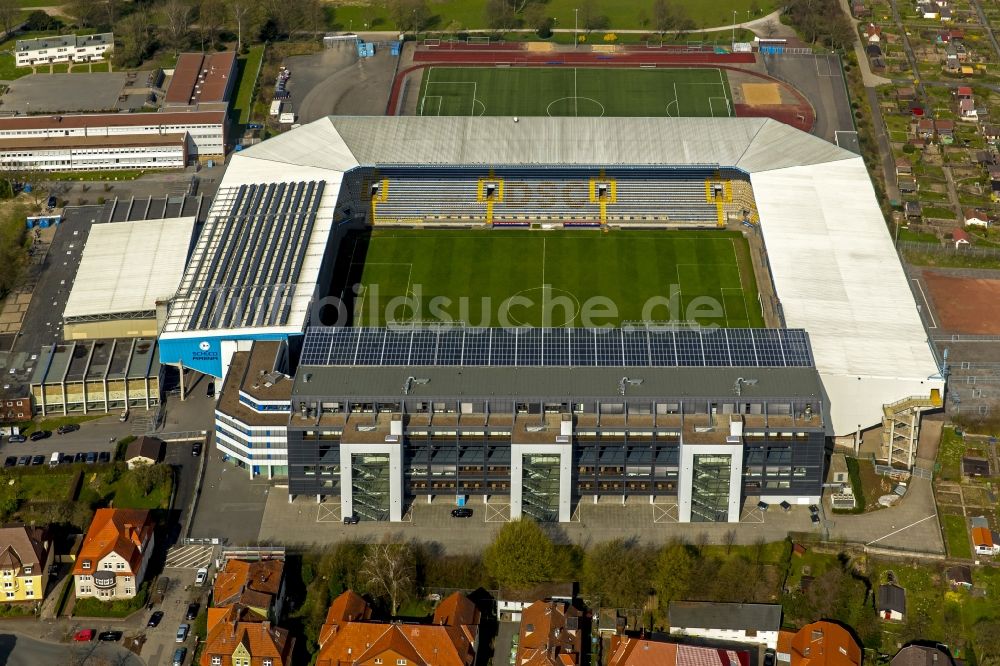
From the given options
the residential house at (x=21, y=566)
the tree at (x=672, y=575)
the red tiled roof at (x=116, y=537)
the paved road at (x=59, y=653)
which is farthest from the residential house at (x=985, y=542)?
the residential house at (x=21, y=566)

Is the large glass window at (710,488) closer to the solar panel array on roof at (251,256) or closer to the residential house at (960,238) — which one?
the solar panel array on roof at (251,256)

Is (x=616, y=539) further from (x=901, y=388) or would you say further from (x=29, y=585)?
(x=29, y=585)

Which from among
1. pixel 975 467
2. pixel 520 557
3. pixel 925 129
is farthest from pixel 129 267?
pixel 925 129

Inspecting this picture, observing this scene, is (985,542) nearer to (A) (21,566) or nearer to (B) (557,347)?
(B) (557,347)

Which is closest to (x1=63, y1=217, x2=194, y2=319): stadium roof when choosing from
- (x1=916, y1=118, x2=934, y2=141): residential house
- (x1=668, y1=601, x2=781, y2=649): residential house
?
(x1=668, y1=601, x2=781, y2=649): residential house

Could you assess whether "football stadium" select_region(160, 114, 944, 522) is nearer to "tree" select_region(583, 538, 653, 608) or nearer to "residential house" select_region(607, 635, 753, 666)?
"tree" select_region(583, 538, 653, 608)
